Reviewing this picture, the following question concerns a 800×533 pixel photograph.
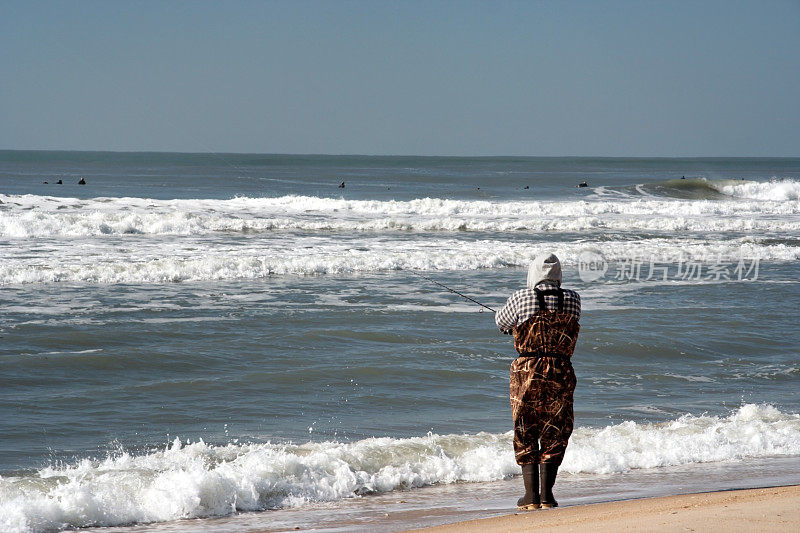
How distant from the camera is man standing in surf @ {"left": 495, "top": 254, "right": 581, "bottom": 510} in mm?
4578

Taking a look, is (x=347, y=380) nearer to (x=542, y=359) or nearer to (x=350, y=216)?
(x=542, y=359)

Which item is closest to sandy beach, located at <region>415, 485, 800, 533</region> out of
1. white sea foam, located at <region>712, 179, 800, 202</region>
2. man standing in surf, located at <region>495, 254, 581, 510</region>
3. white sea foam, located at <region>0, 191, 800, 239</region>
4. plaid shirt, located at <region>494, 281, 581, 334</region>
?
man standing in surf, located at <region>495, 254, 581, 510</region>

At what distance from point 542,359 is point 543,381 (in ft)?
0.39

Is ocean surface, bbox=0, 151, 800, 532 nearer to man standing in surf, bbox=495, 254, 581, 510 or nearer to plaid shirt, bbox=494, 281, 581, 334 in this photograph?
man standing in surf, bbox=495, 254, 581, 510

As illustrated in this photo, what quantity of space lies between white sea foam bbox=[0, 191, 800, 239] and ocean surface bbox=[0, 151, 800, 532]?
7.40 feet

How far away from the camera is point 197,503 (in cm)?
520

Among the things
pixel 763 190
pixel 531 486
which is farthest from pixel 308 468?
pixel 763 190

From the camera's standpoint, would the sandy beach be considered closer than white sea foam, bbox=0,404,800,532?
Yes

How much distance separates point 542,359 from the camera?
15.1ft

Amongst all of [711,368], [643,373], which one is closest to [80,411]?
[643,373]

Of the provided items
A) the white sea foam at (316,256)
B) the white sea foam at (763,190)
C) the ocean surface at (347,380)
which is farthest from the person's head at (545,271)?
the white sea foam at (763,190)

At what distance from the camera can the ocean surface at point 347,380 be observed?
5.46m

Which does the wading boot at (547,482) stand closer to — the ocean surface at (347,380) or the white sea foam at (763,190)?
the ocean surface at (347,380)

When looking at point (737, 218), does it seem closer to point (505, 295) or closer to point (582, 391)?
point (505, 295)
